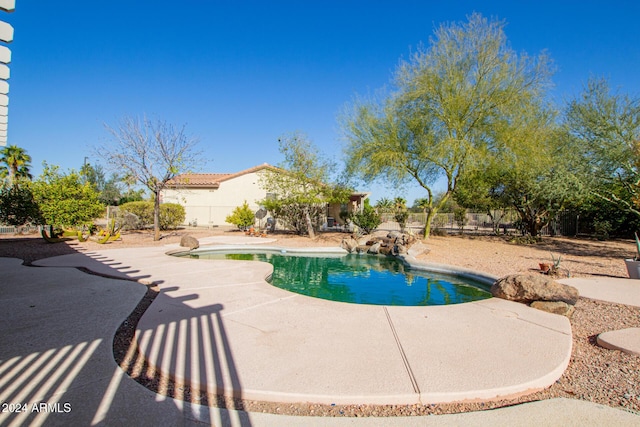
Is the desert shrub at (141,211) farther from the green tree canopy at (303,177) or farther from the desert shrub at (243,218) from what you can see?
the green tree canopy at (303,177)

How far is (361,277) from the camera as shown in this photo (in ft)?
29.1

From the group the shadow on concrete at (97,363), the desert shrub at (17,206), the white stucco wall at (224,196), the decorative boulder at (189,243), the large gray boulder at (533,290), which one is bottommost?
the shadow on concrete at (97,363)

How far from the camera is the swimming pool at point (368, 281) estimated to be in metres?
6.62

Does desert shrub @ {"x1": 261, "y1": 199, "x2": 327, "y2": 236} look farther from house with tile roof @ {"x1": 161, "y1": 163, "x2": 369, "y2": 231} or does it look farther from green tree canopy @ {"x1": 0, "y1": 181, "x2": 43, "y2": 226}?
green tree canopy @ {"x1": 0, "y1": 181, "x2": 43, "y2": 226}

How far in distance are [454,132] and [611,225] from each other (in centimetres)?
1123

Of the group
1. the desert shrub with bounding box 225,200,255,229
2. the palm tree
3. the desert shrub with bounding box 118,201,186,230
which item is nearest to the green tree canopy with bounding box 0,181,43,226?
the desert shrub with bounding box 118,201,186,230

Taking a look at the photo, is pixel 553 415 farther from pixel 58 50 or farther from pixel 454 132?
pixel 58 50

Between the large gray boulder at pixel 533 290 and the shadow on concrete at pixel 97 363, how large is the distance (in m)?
4.53

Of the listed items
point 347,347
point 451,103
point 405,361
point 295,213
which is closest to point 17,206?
point 295,213

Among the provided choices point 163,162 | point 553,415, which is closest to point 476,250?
point 553,415

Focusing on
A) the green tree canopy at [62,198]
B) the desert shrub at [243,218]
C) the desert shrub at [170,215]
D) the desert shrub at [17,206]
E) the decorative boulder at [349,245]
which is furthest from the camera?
the desert shrub at [170,215]

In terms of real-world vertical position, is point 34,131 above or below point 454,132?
above

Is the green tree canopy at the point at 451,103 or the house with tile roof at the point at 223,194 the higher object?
the green tree canopy at the point at 451,103

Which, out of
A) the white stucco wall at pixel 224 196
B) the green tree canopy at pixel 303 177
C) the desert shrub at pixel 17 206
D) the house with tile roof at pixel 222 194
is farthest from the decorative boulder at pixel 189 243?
the white stucco wall at pixel 224 196
